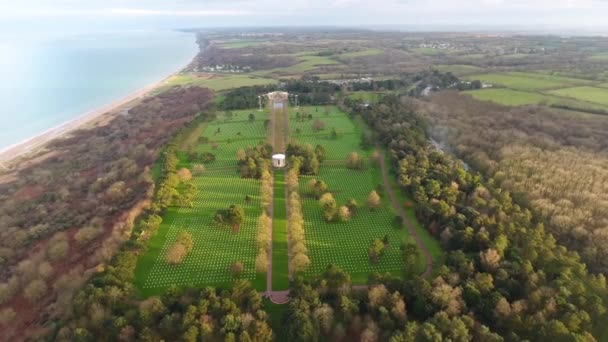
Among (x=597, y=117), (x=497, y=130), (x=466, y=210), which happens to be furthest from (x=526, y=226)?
(x=597, y=117)

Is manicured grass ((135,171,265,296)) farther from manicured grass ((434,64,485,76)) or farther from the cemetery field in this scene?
manicured grass ((434,64,485,76))

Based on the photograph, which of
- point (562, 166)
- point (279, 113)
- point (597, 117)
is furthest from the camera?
point (279, 113)

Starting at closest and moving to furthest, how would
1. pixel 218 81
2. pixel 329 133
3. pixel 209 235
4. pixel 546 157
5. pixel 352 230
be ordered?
pixel 209 235 < pixel 352 230 < pixel 546 157 < pixel 329 133 < pixel 218 81

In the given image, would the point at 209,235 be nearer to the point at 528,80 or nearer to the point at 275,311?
the point at 275,311

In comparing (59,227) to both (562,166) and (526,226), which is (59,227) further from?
(562,166)

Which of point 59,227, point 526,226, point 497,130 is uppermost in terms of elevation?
point 497,130

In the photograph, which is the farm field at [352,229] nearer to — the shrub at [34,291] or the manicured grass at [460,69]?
the shrub at [34,291]

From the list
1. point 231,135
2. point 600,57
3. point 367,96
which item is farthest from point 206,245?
point 600,57
